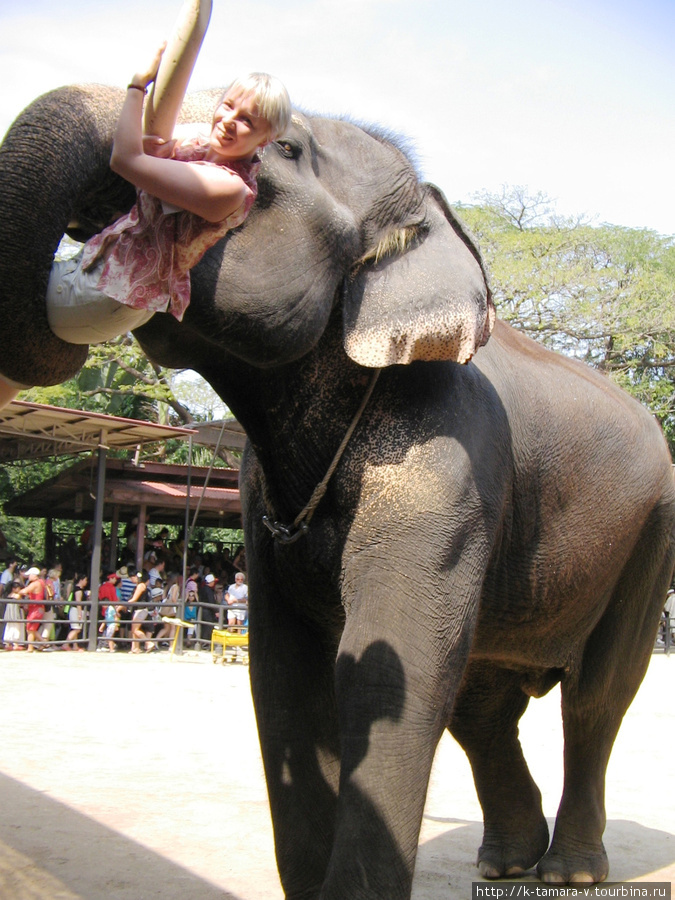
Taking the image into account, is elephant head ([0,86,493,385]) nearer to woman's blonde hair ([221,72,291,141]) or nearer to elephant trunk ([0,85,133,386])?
elephant trunk ([0,85,133,386])

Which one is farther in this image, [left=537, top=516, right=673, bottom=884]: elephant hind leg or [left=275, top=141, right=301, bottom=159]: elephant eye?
[left=537, top=516, right=673, bottom=884]: elephant hind leg

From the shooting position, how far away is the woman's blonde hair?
2102mm

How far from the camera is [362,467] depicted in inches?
106

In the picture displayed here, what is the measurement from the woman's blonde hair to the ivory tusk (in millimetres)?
119

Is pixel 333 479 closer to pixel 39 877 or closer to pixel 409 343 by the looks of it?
pixel 409 343

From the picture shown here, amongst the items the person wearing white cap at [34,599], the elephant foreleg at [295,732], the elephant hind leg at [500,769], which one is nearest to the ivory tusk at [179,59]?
the elephant foreleg at [295,732]

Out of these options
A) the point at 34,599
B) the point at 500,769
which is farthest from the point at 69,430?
the point at 500,769

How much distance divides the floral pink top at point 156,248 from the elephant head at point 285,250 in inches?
4.6

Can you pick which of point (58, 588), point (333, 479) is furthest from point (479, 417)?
point (58, 588)

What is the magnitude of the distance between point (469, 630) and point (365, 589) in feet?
1.03

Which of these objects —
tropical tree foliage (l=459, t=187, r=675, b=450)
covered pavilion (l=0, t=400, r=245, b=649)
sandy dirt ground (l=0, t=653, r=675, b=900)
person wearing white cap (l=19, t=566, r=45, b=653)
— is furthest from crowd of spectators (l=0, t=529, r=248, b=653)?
tropical tree foliage (l=459, t=187, r=675, b=450)

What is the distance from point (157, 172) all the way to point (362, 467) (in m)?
1.00

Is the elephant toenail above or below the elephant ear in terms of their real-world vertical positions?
below

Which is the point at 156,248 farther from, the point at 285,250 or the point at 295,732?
the point at 295,732
